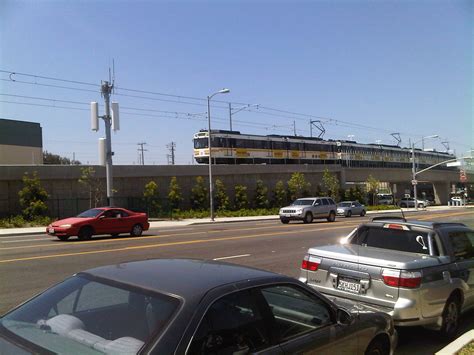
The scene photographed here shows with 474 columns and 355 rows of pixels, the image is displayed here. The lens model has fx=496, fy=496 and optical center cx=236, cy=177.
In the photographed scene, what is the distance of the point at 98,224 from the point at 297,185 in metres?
35.9

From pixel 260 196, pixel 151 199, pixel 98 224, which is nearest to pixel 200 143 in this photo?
pixel 151 199

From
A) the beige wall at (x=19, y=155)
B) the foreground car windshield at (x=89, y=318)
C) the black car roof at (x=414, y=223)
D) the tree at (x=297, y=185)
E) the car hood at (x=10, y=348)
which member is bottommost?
the car hood at (x=10, y=348)

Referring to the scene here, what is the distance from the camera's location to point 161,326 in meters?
2.86

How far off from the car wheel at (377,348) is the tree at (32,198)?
31.1 metres

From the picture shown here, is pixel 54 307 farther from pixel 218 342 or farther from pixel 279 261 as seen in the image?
pixel 279 261

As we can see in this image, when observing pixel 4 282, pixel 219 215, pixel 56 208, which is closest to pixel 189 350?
pixel 4 282

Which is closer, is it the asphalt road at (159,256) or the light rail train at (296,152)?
the asphalt road at (159,256)

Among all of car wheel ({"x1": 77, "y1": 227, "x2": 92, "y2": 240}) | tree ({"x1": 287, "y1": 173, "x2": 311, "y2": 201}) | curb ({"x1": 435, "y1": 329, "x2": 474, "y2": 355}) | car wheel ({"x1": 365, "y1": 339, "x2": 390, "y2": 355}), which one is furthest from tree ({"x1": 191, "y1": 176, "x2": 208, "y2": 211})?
car wheel ({"x1": 365, "y1": 339, "x2": 390, "y2": 355})

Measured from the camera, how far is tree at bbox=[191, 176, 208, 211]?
44938 mm

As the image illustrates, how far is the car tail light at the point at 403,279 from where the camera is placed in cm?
590

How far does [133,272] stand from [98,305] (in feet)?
1.05

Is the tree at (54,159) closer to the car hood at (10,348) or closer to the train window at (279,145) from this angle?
the train window at (279,145)

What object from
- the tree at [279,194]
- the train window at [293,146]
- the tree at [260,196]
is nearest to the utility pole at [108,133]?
the tree at [260,196]

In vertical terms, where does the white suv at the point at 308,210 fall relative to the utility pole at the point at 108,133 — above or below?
below
